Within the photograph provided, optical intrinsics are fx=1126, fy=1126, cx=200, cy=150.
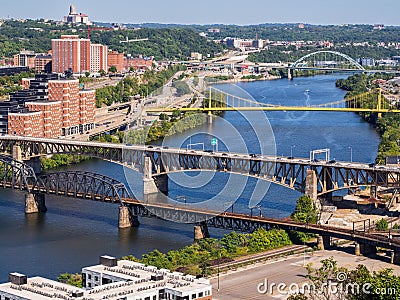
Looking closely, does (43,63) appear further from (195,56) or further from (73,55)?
(195,56)

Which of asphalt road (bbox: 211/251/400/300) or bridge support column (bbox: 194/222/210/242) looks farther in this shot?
bridge support column (bbox: 194/222/210/242)

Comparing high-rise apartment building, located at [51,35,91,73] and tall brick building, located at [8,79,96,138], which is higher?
high-rise apartment building, located at [51,35,91,73]

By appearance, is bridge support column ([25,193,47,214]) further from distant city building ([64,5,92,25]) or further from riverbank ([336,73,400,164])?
distant city building ([64,5,92,25])

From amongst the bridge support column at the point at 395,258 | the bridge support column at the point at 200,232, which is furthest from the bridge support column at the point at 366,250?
the bridge support column at the point at 200,232

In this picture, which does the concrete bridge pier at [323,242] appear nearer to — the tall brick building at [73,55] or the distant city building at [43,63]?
the tall brick building at [73,55]

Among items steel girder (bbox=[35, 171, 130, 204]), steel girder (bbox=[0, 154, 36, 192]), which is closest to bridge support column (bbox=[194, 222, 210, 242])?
steel girder (bbox=[35, 171, 130, 204])
